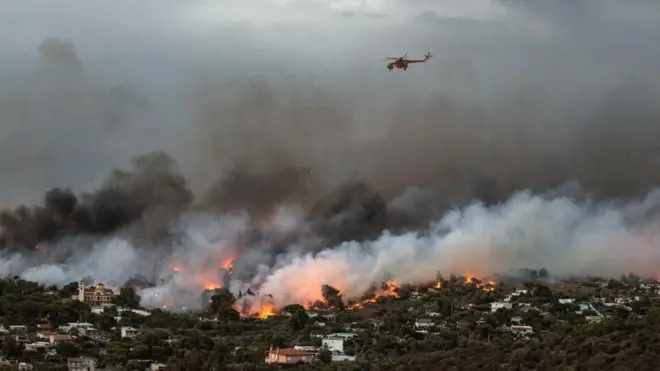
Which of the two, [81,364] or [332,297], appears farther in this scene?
[332,297]

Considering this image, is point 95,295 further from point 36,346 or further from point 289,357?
point 289,357

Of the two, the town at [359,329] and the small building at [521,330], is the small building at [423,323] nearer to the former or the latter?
the town at [359,329]

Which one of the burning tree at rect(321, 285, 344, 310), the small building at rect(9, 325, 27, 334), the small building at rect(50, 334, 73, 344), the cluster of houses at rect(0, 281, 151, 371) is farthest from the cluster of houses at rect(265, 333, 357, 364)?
the burning tree at rect(321, 285, 344, 310)

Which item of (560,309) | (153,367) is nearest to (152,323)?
(153,367)

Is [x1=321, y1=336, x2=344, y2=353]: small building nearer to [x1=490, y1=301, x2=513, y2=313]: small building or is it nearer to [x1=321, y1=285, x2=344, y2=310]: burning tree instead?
[x1=490, y1=301, x2=513, y2=313]: small building

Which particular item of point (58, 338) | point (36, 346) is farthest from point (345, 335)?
point (36, 346)

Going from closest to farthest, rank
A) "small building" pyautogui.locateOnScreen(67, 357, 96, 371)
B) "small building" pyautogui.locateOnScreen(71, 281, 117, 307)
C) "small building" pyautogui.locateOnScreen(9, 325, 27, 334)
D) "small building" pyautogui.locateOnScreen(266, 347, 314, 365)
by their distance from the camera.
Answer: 1. "small building" pyautogui.locateOnScreen(266, 347, 314, 365)
2. "small building" pyautogui.locateOnScreen(67, 357, 96, 371)
3. "small building" pyautogui.locateOnScreen(9, 325, 27, 334)
4. "small building" pyautogui.locateOnScreen(71, 281, 117, 307)
